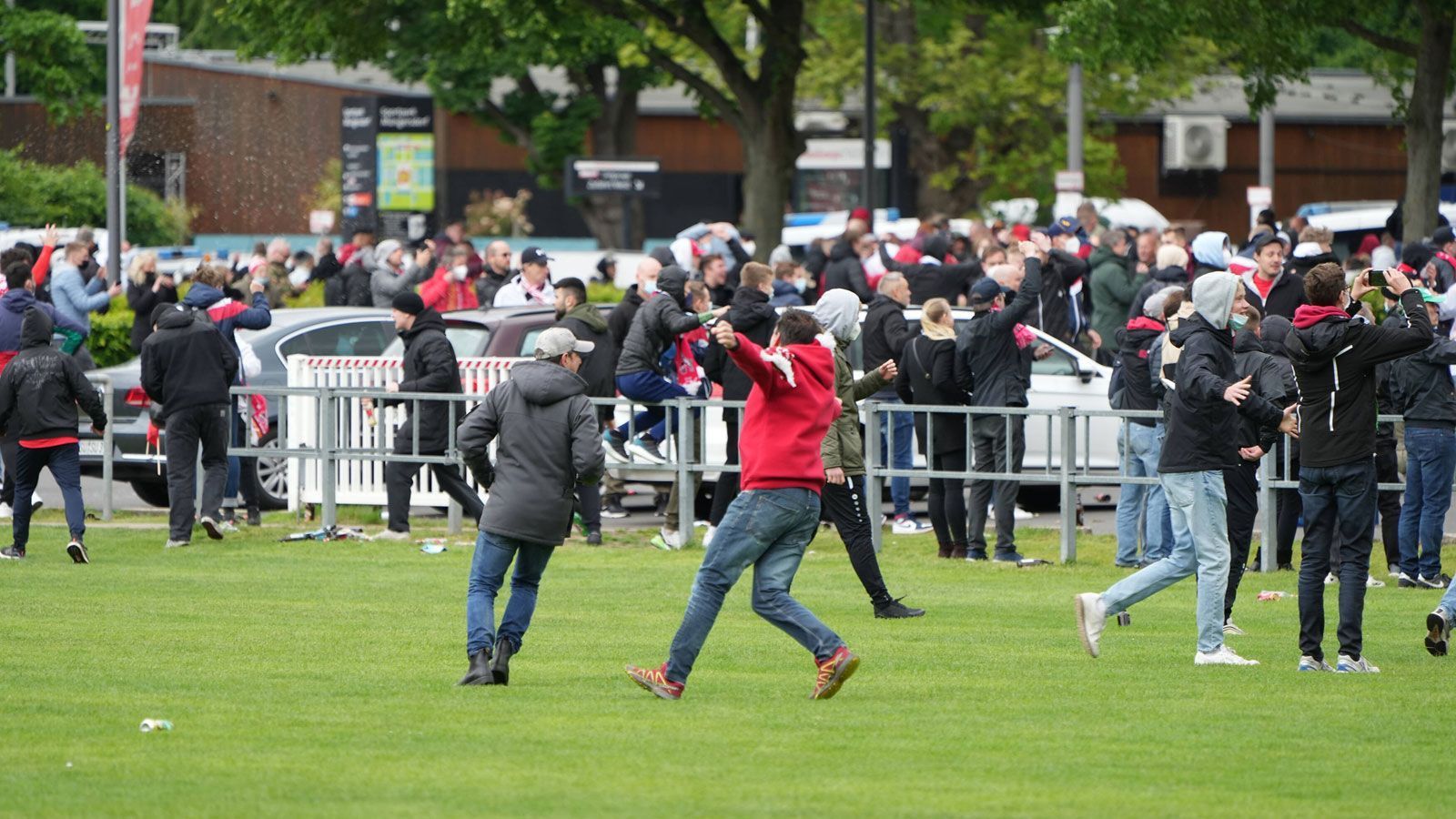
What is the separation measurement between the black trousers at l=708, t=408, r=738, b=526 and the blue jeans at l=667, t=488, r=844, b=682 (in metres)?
5.83

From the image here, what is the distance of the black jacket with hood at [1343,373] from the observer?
10961mm

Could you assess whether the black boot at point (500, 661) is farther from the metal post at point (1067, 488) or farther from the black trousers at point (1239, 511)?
the metal post at point (1067, 488)

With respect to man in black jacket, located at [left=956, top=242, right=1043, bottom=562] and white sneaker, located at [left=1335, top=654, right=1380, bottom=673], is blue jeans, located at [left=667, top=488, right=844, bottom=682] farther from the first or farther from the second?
man in black jacket, located at [left=956, top=242, right=1043, bottom=562]

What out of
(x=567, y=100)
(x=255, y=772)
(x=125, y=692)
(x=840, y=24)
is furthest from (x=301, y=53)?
(x=255, y=772)

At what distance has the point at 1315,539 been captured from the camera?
11156mm

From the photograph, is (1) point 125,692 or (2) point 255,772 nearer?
(2) point 255,772

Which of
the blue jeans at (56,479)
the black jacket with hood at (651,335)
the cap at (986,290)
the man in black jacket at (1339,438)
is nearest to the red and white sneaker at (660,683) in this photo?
the man in black jacket at (1339,438)

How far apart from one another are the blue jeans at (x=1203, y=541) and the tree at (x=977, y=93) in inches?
1173

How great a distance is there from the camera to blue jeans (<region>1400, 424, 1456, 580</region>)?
14.5 m

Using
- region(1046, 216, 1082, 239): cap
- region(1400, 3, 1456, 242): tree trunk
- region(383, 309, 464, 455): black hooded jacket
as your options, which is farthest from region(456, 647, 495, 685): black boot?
region(1400, 3, 1456, 242): tree trunk

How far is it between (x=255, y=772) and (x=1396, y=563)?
9.11 metres

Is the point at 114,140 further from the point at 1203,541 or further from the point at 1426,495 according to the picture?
the point at 1203,541

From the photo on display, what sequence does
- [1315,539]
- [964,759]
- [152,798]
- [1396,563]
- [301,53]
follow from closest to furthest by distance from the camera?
[152,798]
[964,759]
[1315,539]
[1396,563]
[301,53]

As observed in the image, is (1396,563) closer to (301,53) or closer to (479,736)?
(479,736)
